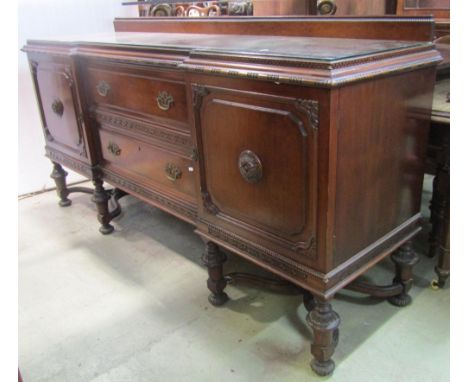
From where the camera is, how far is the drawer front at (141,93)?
1709 millimetres

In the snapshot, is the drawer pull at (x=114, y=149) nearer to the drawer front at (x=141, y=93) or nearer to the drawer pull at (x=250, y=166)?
the drawer front at (x=141, y=93)

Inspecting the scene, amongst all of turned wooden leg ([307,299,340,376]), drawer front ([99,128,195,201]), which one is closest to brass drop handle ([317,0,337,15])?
drawer front ([99,128,195,201])

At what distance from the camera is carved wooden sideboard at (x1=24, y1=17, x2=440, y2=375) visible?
4.04ft

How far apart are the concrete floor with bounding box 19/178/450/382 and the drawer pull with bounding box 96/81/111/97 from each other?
82cm

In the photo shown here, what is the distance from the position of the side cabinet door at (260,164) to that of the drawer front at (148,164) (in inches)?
7.8

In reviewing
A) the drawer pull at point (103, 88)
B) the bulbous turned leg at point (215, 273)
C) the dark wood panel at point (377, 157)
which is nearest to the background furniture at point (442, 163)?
the dark wood panel at point (377, 157)

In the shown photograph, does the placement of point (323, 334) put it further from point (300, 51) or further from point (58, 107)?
point (58, 107)

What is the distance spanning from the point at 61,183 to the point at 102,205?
55cm

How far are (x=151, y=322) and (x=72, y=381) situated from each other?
37 centimetres

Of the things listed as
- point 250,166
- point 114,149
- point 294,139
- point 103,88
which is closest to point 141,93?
point 103,88

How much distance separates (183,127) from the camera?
5.67 ft

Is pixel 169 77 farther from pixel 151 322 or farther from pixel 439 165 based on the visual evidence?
pixel 439 165

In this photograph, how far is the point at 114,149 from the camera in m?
2.22

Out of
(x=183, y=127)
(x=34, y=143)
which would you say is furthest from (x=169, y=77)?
(x=34, y=143)
